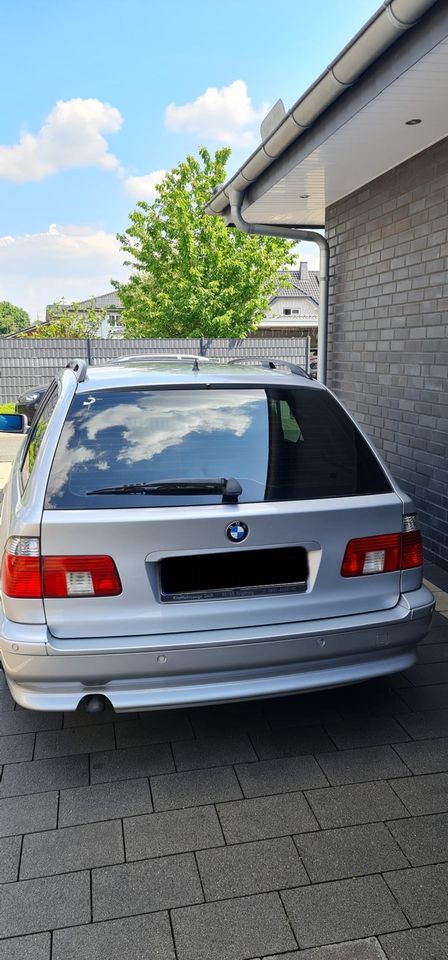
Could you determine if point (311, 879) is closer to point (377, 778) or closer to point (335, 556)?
point (377, 778)

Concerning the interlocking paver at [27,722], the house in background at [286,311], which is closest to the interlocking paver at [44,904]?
the interlocking paver at [27,722]

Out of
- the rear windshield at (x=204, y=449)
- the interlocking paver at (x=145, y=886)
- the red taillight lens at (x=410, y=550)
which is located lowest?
the interlocking paver at (x=145, y=886)

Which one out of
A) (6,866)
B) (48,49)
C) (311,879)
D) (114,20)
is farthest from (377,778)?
(48,49)

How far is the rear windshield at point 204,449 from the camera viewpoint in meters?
2.59

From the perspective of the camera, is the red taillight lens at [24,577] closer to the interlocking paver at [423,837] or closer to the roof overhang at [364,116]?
the interlocking paver at [423,837]

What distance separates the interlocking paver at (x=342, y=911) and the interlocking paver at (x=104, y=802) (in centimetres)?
67

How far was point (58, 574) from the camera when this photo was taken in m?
2.46

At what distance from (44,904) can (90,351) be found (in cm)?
1616

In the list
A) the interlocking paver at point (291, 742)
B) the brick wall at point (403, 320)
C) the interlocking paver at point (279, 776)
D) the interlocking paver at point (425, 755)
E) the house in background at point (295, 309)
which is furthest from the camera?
the house in background at point (295, 309)

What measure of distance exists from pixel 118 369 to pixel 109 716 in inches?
63.5

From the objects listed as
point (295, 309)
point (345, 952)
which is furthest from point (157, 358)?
point (295, 309)

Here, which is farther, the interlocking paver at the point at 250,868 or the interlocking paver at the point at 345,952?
the interlocking paver at the point at 250,868

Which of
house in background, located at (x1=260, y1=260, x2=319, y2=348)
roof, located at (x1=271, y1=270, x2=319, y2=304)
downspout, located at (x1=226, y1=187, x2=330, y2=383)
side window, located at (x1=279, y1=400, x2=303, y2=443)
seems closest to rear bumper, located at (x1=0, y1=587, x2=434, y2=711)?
side window, located at (x1=279, y1=400, x2=303, y2=443)

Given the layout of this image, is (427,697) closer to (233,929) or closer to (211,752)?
(211,752)
